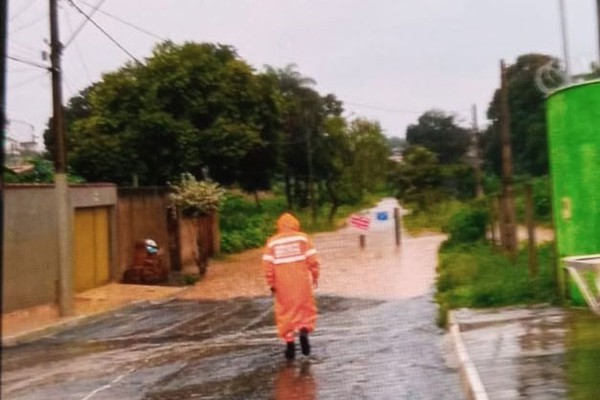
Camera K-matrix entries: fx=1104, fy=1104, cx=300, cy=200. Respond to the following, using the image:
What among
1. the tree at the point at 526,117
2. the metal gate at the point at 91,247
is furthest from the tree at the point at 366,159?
the metal gate at the point at 91,247

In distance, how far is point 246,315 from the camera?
62.5 feet

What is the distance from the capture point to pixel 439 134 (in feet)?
196

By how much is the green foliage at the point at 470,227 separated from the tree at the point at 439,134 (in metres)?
28.5

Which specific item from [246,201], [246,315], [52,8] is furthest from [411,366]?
[246,201]

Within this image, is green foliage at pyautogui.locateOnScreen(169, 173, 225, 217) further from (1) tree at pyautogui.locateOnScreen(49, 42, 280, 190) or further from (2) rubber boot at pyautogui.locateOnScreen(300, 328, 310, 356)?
(2) rubber boot at pyautogui.locateOnScreen(300, 328, 310, 356)

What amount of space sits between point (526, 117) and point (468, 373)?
1351 inches

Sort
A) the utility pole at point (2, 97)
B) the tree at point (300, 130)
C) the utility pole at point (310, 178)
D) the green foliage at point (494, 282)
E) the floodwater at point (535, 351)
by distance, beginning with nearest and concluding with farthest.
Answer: the utility pole at point (2, 97) → the floodwater at point (535, 351) → the green foliage at point (494, 282) → the tree at point (300, 130) → the utility pole at point (310, 178)

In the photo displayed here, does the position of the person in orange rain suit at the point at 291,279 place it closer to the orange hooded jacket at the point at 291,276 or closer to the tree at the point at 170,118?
the orange hooded jacket at the point at 291,276

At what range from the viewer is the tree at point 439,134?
5897cm

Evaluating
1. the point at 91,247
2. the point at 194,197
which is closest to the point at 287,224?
the point at 91,247

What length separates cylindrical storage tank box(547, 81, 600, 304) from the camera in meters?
13.3

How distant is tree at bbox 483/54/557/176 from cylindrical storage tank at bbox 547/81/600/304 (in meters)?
25.4

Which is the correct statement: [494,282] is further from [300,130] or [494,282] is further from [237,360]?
[300,130]

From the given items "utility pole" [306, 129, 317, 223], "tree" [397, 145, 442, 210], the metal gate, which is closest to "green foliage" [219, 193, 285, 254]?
"utility pole" [306, 129, 317, 223]
